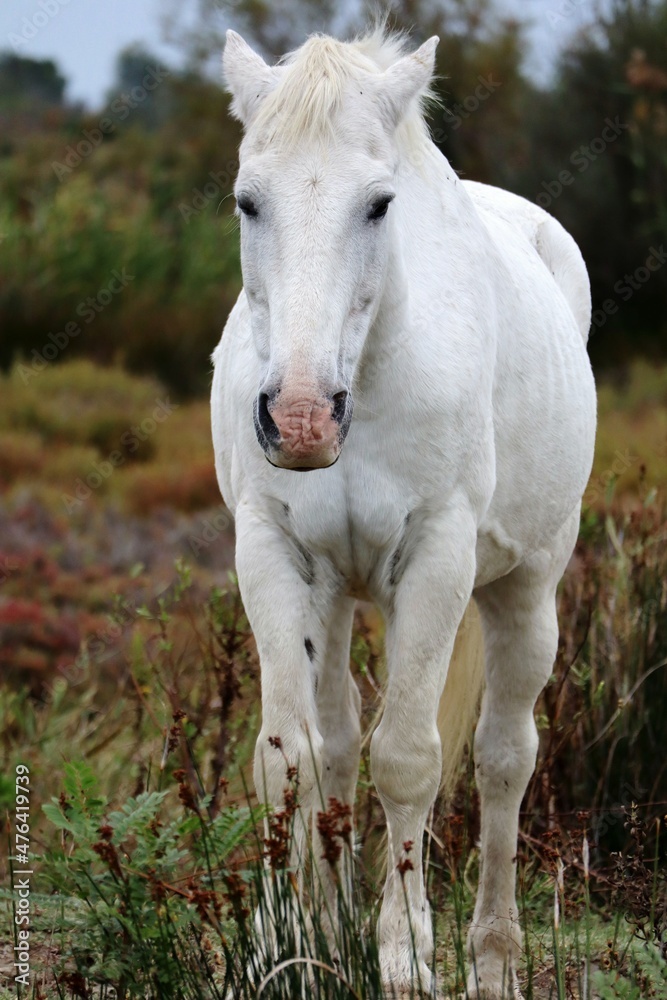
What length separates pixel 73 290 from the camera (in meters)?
14.2

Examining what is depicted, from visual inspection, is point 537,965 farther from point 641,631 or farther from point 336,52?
point 336,52

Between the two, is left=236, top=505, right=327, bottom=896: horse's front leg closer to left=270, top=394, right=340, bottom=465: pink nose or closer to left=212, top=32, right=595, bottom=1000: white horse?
left=212, top=32, right=595, bottom=1000: white horse

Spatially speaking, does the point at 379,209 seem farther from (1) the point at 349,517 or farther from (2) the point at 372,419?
(1) the point at 349,517

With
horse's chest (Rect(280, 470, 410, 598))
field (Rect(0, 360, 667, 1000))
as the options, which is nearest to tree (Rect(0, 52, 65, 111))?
field (Rect(0, 360, 667, 1000))

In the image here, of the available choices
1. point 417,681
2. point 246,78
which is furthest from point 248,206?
point 417,681

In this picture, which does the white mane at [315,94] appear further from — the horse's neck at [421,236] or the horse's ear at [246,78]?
the horse's neck at [421,236]

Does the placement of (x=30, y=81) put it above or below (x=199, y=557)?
above

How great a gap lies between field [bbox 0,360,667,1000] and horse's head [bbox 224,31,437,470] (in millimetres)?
713

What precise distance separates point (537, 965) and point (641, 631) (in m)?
1.51

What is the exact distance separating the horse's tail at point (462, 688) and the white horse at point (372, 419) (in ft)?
1.63

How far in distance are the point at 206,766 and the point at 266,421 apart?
3020 mm

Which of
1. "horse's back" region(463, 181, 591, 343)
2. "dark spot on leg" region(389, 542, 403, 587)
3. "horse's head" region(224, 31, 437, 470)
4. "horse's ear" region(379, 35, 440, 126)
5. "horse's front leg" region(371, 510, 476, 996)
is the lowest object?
"horse's front leg" region(371, 510, 476, 996)

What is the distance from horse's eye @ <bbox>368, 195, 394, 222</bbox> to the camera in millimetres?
2760

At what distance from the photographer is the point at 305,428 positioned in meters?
2.50
